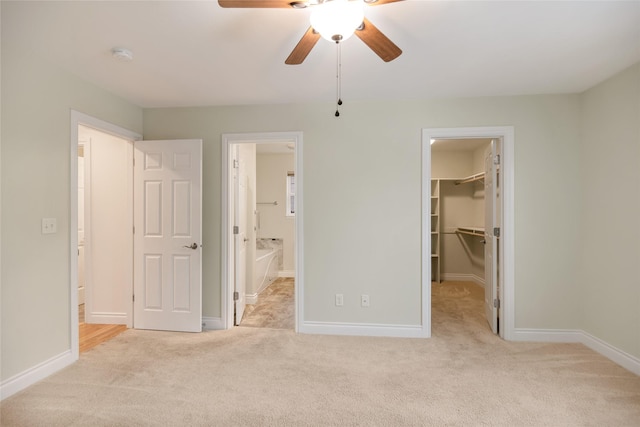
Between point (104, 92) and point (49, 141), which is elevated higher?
point (104, 92)

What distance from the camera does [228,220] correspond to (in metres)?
3.50

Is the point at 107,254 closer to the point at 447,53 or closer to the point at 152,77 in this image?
the point at 152,77

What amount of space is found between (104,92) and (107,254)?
5.79ft

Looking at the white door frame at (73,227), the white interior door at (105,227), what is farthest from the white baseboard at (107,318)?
the white door frame at (73,227)

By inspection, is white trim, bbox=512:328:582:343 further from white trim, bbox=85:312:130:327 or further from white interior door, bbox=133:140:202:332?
white trim, bbox=85:312:130:327

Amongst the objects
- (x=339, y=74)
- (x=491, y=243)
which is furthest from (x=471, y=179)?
(x=339, y=74)

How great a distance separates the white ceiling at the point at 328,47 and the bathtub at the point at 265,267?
2654mm

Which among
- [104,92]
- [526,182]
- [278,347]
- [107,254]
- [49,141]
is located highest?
[104,92]

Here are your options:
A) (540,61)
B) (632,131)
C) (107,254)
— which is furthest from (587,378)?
(107,254)

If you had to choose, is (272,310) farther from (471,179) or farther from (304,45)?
(471,179)

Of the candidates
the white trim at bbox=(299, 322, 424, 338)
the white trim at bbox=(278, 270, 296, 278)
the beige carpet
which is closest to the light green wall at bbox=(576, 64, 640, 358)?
the beige carpet

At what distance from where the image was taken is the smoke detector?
7.49ft

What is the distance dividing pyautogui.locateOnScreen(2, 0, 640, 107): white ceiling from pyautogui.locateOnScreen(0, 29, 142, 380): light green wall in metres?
0.21

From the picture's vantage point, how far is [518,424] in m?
1.93
